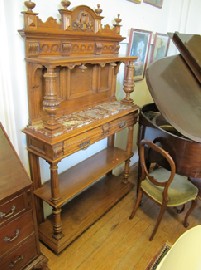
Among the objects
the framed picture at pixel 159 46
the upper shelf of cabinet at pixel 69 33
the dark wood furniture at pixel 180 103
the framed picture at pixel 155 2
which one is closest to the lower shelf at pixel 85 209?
the dark wood furniture at pixel 180 103

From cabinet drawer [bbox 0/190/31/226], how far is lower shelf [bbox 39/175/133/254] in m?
0.84

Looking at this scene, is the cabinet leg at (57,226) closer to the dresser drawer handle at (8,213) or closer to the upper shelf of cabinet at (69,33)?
the dresser drawer handle at (8,213)

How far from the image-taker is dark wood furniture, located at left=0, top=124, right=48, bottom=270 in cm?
126

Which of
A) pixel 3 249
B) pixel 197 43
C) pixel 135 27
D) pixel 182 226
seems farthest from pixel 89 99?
pixel 182 226

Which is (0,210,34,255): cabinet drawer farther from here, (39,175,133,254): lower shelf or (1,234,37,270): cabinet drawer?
(39,175,133,254): lower shelf

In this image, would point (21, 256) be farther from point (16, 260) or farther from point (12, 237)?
point (12, 237)

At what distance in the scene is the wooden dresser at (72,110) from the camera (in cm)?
167

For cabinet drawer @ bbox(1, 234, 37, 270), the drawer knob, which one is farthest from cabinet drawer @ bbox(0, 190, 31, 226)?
the drawer knob

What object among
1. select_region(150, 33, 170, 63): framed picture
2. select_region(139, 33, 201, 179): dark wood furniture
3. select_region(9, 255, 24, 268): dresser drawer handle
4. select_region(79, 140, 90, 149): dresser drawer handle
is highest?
select_region(150, 33, 170, 63): framed picture

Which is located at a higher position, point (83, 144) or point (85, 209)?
point (83, 144)

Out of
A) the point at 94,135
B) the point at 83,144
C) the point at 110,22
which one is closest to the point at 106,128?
the point at 94,135

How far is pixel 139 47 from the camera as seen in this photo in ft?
9.18

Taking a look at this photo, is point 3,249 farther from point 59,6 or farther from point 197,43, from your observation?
point 197,43

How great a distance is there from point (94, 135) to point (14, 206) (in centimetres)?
91
